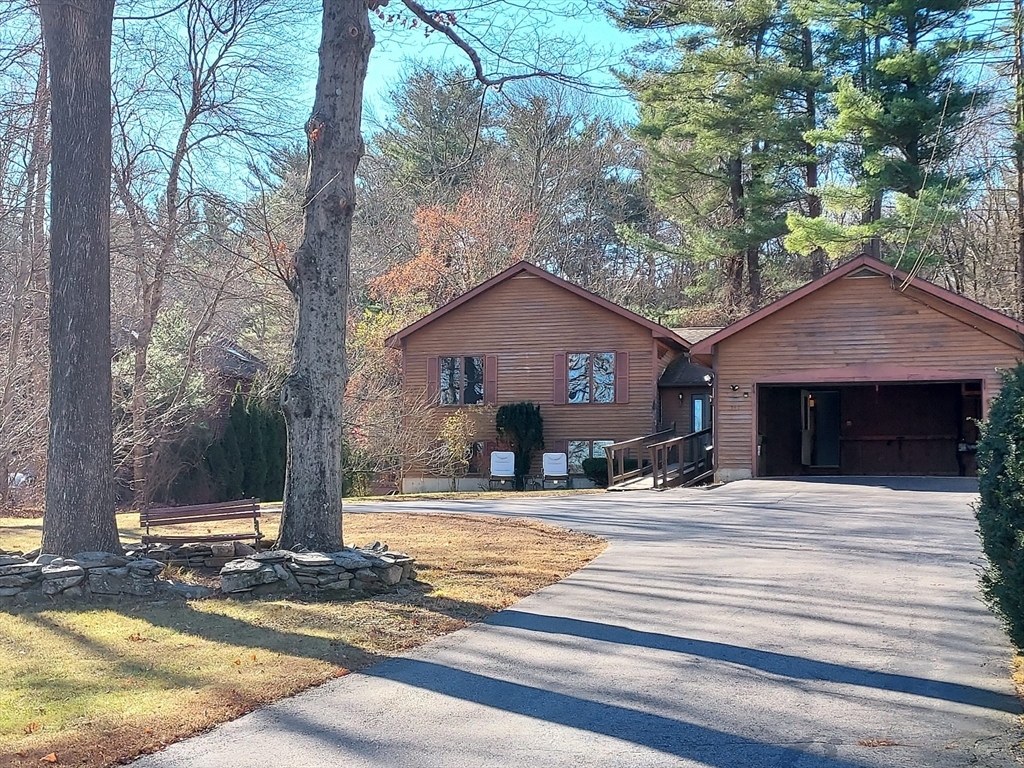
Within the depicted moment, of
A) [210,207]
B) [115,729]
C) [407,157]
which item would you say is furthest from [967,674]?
[407,157]

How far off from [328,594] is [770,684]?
4.46 m

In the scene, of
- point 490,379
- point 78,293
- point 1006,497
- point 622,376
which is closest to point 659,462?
point 622,376

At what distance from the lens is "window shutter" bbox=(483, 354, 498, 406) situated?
27453 millimetres

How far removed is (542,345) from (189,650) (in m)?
20.2

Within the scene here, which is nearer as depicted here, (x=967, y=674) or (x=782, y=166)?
(x=967, y=674)

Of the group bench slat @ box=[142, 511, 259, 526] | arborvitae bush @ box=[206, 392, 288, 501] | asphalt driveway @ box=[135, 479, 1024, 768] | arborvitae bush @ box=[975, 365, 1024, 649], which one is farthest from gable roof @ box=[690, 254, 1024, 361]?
arborvitae bush @ box=[975, 365, 1024, 649]

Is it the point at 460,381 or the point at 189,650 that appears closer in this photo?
the point at 189,650

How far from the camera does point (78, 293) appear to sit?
10.0 meters

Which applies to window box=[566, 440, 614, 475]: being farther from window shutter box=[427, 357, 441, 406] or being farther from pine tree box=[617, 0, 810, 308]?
pine tree box=[617, 0, 810, 308]

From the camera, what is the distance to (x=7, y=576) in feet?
30.3

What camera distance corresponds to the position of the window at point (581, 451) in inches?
1053

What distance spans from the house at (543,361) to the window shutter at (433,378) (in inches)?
1.1

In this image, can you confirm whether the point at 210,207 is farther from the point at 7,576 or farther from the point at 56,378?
the point at 7,576

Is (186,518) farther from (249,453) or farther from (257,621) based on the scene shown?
(249,453)
